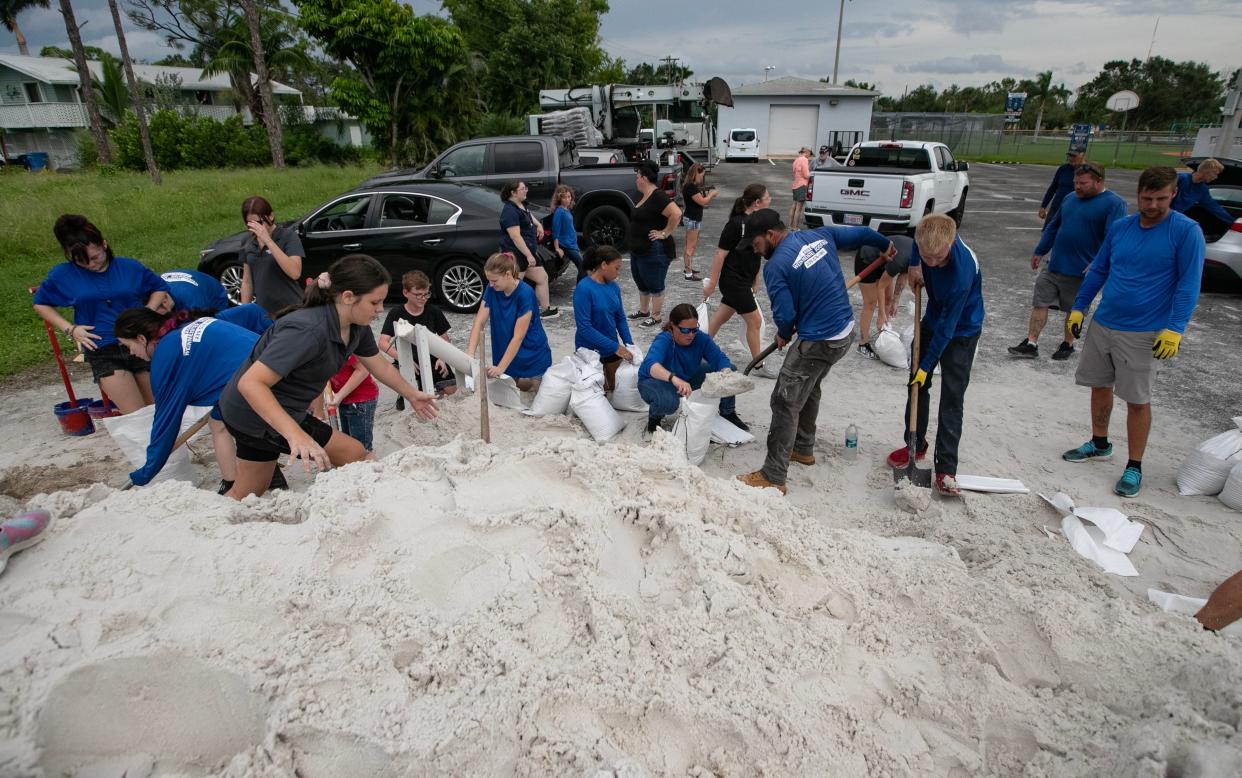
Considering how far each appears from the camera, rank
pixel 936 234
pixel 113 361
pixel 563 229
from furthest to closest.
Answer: pixel 563 229 → pixel 113 361 → pixel 936 234

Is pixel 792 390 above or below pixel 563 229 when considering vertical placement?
below

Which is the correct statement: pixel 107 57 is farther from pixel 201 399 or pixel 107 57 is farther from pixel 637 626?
pixel 637 626

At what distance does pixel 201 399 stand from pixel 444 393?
6.16 feet

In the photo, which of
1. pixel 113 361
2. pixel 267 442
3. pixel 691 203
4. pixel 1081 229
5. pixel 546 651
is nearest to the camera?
pixel 546 651

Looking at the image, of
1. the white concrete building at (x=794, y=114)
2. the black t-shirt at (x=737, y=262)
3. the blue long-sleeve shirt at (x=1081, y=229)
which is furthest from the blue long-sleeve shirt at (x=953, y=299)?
the white concrete building at (x=794, y=114)

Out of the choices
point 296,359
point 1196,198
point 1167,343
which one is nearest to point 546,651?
point 296,359

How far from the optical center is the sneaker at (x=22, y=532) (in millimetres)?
2279

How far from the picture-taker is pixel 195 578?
230 centimetres

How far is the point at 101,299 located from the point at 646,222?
4883mm

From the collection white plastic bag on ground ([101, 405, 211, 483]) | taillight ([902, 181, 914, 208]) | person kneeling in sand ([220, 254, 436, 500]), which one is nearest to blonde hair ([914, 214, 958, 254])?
person kneeling in sand ([220, 254, 436, 500])

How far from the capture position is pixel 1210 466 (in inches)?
159

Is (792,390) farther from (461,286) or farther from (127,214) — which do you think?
(127,214)

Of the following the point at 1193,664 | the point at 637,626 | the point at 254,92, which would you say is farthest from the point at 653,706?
the point at 254,92

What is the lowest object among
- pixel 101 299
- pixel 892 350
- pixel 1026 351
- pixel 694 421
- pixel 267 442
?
pixel 1026 351
